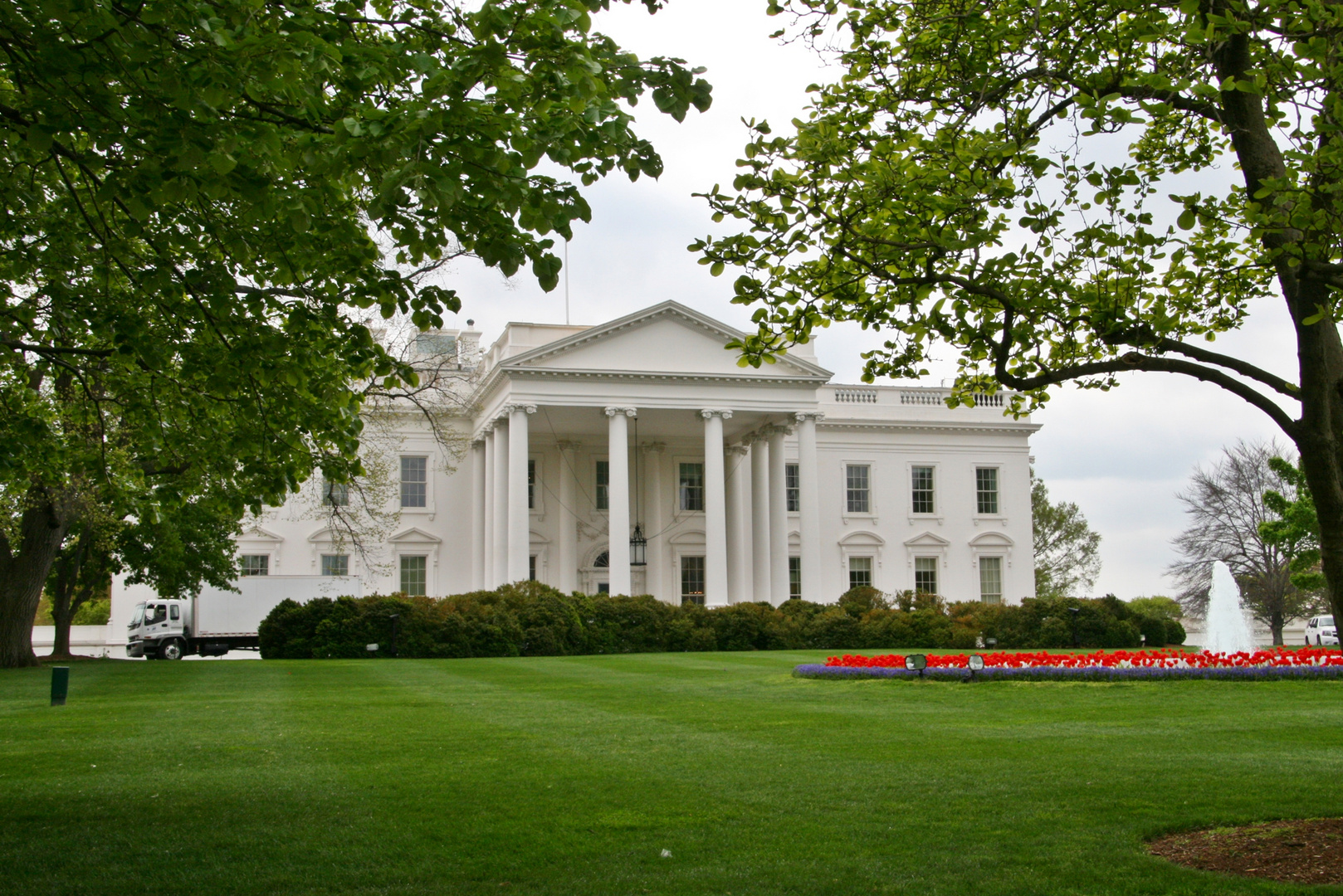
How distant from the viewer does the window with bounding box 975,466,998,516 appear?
5091cm

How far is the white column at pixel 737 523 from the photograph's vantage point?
43.3m

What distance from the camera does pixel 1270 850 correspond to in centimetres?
690

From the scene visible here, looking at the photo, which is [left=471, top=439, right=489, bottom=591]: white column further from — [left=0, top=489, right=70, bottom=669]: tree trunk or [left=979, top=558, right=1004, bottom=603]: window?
[left=979, top=558, right=1004, bottom=603]: window

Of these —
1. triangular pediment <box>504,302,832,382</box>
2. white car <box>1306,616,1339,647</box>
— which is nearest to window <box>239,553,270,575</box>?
triangular pediment <box>504,302,832,382</box>

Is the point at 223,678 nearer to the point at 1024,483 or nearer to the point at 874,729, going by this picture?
the point at 874,729

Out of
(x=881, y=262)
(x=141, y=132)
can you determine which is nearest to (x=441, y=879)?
(x=141, y=132)

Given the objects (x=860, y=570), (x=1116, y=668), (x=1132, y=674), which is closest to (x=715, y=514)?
(x=860, y=570)

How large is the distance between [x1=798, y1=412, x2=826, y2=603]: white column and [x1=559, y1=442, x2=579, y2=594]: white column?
30.3 feet

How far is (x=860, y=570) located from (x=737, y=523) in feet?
26.4

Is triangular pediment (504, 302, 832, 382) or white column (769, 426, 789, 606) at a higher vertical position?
triangular pediment (504, 302, 832, 382)

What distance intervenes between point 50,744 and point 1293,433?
38.5 ft

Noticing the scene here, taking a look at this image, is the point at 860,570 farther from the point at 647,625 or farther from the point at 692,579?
the point at 647,625

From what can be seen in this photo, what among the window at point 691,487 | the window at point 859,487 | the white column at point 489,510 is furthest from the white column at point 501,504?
the window at point 859,487

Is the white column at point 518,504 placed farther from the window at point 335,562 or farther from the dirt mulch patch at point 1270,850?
the dirt mulch patch at point 1270,850
